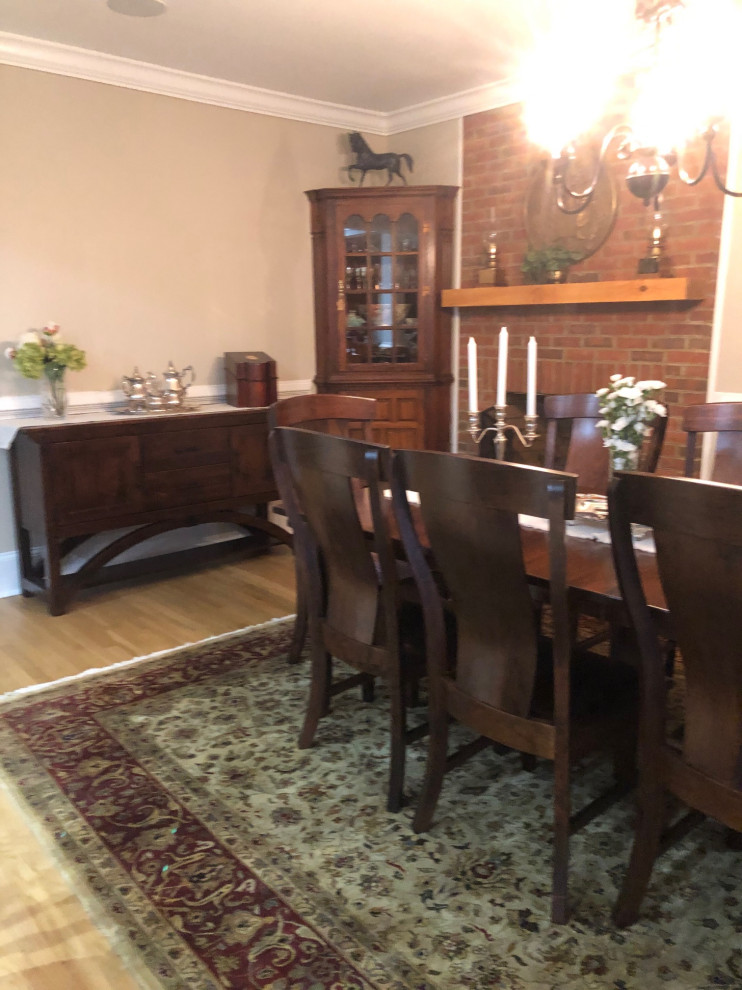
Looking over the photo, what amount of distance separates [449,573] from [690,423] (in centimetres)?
127

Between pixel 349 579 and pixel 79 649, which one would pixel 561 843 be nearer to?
pixel 349 579

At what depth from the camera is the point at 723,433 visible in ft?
8.18

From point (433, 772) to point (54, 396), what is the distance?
2.57 metres

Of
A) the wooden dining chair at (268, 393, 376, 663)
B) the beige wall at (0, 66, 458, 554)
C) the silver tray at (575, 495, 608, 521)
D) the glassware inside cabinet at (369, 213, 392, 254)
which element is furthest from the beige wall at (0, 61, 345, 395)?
the silver tray at (575, 495, 608, 521)

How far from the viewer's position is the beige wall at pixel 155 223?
355 cm

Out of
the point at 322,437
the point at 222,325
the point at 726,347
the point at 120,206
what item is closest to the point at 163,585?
the point at 222,325

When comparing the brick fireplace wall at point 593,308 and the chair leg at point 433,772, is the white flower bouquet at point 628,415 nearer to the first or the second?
the chair leg at point 433,772

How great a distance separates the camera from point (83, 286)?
12.3ft

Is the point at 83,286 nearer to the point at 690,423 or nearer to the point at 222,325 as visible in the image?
the point at 222,325

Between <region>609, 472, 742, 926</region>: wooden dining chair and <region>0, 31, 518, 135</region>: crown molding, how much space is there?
3440 millimetres

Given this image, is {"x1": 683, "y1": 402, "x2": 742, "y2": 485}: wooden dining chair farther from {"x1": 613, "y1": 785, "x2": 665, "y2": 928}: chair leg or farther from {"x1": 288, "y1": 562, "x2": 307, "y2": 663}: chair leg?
{"x1": 288, "y1": 562, "x2": 307, "y2": 663}: chair leg

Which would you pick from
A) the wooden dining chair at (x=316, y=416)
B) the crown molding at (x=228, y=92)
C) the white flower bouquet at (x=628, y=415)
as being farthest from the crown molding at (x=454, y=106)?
the white flower bouquet at (x=628, y=415)

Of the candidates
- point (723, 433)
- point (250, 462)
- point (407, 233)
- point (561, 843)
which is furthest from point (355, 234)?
point (561, 843)

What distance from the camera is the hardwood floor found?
158cm
